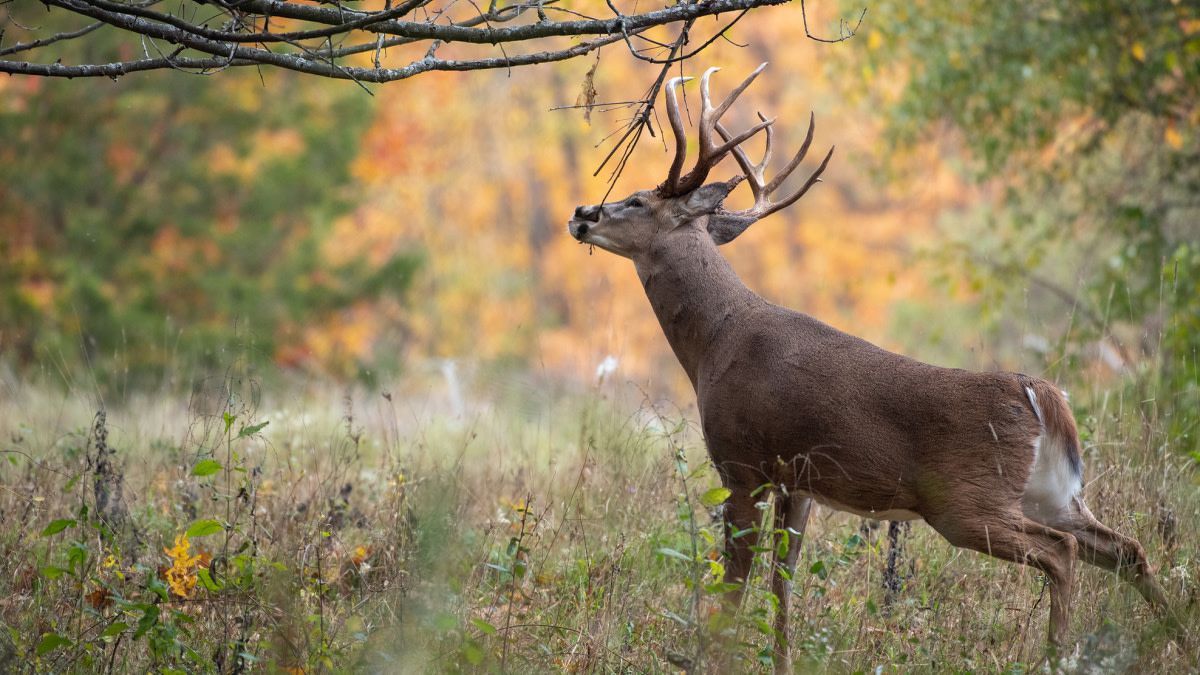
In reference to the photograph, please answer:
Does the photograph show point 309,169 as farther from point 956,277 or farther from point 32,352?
point 956,277

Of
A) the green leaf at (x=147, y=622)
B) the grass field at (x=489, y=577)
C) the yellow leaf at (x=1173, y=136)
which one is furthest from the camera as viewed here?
the yellow leaf at (x=1173, y=136)

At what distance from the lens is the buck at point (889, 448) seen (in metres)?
3.43

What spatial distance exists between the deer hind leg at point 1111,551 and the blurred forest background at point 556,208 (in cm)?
161

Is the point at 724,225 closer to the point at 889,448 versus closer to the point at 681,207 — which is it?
the point at 681,207

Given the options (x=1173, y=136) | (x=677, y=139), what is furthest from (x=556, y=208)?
(x=677, y=139)

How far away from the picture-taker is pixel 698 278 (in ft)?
15.0

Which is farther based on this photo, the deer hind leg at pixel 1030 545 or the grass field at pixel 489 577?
the deer hind leg at pixel 1030 545

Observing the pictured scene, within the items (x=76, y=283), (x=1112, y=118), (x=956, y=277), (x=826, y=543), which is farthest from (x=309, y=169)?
(x=826, y=543)

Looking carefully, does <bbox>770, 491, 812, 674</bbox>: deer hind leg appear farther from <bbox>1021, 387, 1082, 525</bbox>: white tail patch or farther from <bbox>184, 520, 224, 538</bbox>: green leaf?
<bbox>184, 520, 224, 538</bbox>: green leaf

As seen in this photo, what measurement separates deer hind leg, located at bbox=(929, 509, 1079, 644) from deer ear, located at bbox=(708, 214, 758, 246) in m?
1.96

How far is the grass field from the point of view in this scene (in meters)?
2.97

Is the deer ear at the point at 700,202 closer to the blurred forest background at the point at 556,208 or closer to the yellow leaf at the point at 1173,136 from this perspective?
the blurred forest background at the point at 556,208

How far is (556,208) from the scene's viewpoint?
76.0ft

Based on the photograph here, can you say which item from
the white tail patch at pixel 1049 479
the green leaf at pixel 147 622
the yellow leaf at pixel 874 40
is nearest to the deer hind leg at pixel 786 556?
the white tail patch at pixel 1049 479
